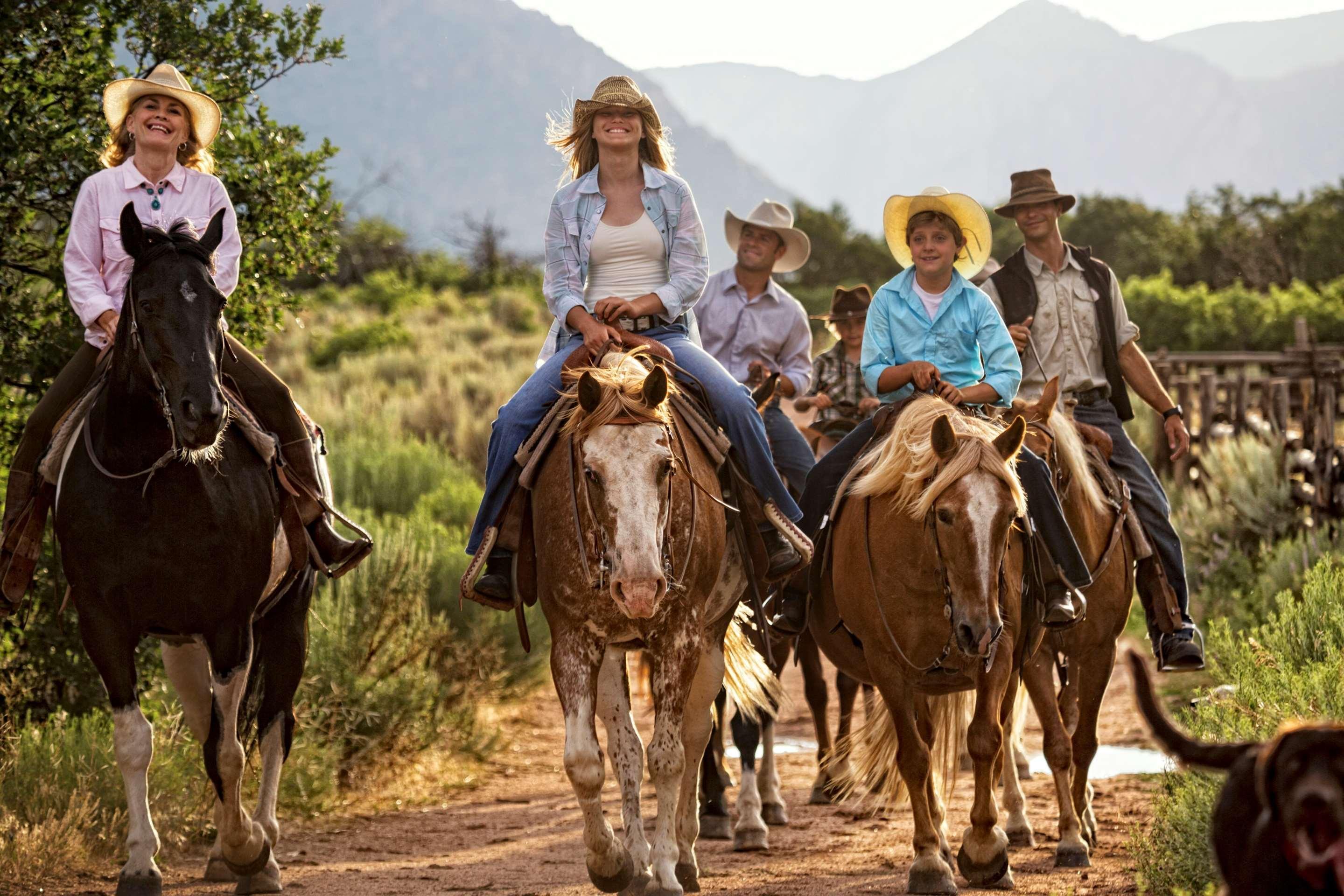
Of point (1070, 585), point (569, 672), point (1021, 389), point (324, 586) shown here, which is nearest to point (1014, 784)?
point (1070, 585)

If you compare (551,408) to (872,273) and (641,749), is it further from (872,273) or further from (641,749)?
(872,273)

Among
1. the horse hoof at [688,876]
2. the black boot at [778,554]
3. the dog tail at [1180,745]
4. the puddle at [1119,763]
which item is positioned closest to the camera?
the dog tail at [1180,745]

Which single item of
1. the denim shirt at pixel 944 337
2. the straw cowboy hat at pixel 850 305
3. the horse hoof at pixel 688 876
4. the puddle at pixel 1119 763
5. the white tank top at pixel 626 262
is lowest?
the puddle at pixel 1119 763

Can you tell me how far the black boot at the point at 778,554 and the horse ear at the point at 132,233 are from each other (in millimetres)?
2860

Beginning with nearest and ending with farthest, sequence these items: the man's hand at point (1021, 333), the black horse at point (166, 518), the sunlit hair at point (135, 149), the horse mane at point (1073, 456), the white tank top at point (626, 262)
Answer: the black horse at point (166, 518) < the sunlit hair at point (135, 149) < the white tank top at point (626, 262) < the horse mane at point (1073, 456) < the man's hand at point (1021, 333)

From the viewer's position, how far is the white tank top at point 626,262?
6.59 meters

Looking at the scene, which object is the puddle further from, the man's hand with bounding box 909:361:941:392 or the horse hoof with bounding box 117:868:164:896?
the horse hoof with bounding box 117:868:164:896

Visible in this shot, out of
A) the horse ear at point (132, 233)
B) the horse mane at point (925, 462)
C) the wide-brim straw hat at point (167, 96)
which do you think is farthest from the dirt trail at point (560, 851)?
the wide-brim straw hat at point (167, 96)

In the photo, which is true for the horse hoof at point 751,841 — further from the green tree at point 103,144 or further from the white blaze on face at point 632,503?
the green tree at point 103,144

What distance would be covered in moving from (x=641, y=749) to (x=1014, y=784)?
248 centimetres

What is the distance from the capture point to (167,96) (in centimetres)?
642

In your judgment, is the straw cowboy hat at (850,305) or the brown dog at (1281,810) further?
the straw cowboy hat at (850,305)

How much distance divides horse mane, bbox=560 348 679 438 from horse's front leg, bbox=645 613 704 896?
839 millimetres

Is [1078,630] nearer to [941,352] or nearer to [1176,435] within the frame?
[1176,435]
